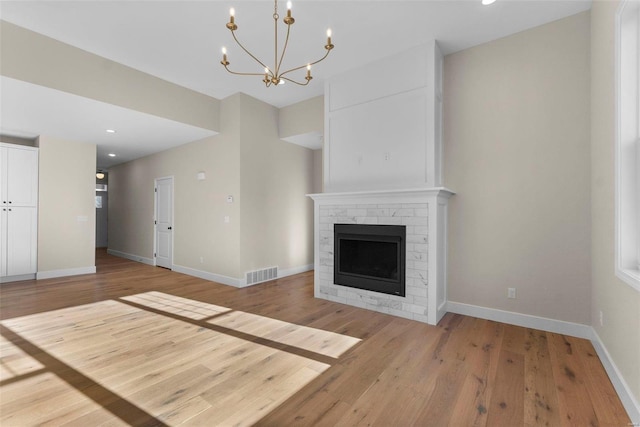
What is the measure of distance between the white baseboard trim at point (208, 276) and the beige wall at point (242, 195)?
7 centimetres

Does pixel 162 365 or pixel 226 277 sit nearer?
pixel 162 365

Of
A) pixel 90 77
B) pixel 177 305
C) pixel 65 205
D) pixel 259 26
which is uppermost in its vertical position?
pixel 259 26

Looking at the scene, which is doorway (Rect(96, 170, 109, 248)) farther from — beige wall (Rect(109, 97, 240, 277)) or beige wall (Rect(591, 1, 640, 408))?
beige wall (Rect(591, 1, 640, 408))

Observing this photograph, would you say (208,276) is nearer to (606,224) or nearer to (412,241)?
(412,241)

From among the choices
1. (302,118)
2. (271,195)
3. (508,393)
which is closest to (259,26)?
(302,118)

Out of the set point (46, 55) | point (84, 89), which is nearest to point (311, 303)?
point (84, 89)

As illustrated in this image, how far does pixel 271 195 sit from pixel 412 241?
307 cm

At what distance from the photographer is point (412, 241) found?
340 centimetres

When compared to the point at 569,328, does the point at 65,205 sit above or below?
above

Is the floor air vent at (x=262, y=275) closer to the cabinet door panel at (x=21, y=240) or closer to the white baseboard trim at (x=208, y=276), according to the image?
the white baseboard trim at (x=208, y=276)

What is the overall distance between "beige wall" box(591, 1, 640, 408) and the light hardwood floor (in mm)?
307

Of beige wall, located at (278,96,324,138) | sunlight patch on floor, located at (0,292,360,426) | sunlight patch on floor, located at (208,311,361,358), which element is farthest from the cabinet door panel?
beige wall, located at (278,96,324,138)

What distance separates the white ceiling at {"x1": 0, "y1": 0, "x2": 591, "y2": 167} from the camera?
285 centimetres

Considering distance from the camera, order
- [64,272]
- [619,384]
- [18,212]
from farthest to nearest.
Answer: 1. [64,272]
2. [18,212]
3. [619,384]
